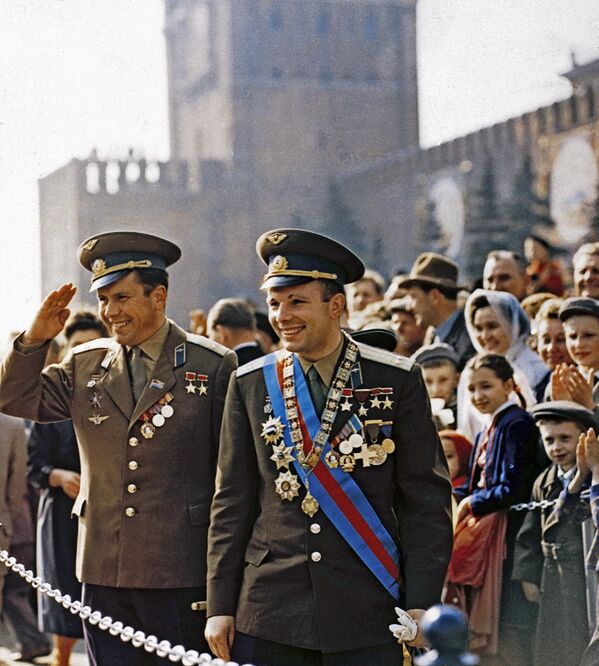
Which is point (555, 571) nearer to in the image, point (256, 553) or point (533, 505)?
point (533, 505)

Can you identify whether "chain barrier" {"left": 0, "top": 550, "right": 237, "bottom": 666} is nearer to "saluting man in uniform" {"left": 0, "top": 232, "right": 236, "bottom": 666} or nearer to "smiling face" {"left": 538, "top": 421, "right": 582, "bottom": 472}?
"saluting man in uniform" {"left": 0, "top": 232, "right": 236, "bottom": 666}

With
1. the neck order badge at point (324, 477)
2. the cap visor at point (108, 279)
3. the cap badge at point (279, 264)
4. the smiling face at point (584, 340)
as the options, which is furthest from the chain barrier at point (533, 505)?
the cap visor at point (108, 279)

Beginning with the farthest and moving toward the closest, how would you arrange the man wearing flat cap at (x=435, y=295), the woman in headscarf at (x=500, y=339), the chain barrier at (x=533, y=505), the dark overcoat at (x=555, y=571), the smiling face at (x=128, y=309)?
the man wearing flat cap at (x=435, y=295), the woman in headscarf at (x=500, y=339), the chain barrier at (x=533, y=505), the dark overcoat at (x=555, y=571), the smiling face at (x=128, y=309)

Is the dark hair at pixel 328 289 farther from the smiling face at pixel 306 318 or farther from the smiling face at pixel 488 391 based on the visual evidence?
the smiling face at pixel 488 391

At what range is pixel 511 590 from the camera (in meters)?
5.93

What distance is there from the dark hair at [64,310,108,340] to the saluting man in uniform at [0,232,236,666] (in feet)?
9.07

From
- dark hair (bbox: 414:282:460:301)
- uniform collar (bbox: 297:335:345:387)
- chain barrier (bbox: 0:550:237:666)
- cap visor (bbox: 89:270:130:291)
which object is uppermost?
dark hair (bbox: 414:282:460:301)

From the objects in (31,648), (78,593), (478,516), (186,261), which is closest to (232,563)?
(478,516)

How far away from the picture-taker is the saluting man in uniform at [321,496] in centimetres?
427

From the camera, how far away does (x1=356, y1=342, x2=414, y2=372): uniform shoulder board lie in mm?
4434

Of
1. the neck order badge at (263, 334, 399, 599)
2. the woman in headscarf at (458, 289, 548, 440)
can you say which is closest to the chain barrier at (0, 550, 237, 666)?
the neck order badge at (263, 334, 399, 599)

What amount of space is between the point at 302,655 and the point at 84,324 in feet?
13.2

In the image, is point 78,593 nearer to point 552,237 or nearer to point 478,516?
point 478,516

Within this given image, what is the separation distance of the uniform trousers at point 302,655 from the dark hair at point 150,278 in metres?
1.40
